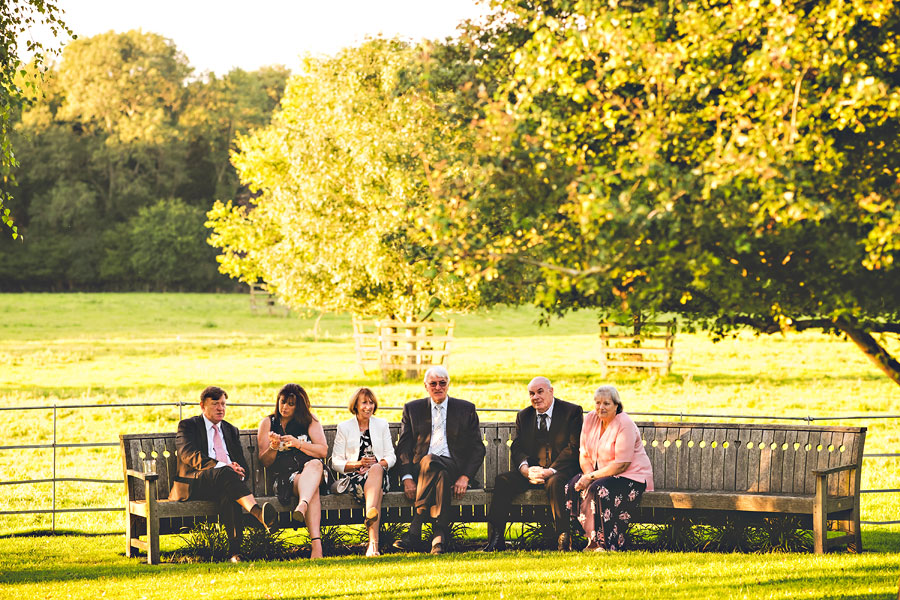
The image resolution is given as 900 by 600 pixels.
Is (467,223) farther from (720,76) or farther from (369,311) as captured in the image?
(369,311)

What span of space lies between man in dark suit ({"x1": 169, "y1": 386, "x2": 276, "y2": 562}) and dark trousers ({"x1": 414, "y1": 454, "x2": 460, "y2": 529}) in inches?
49.9

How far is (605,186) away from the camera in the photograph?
588 centimetres

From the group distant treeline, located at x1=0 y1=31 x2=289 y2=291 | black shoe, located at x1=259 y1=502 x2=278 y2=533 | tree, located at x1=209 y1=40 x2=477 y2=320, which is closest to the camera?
black shoe, located at x1=259 y1=502 x2=278 y2=533

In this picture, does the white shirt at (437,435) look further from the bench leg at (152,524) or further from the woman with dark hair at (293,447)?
the bench leg at (152,524)

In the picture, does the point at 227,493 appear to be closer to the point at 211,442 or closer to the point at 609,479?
the point at 211,442

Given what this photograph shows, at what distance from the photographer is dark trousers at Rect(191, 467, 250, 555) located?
30.9 feet

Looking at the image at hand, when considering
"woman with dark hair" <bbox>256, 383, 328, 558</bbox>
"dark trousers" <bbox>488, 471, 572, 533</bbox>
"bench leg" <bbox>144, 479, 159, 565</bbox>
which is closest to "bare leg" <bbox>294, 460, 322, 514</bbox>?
"woman with dark hair" <bbox>256, 383, 328, 558</bbox>

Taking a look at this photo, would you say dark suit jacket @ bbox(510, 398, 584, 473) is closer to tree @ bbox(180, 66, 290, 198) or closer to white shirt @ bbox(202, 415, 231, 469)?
white shirt @ bbox(202, 415, 231, 469)

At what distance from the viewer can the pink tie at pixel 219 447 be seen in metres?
9.73

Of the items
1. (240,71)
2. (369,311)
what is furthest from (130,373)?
(240,71)

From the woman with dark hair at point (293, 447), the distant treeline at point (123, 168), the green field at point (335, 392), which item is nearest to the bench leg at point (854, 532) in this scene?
the green field at point (335, 392)

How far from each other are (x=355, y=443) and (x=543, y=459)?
Result: 1.67 metres

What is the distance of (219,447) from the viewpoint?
977cm

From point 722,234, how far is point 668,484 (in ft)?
16.9
